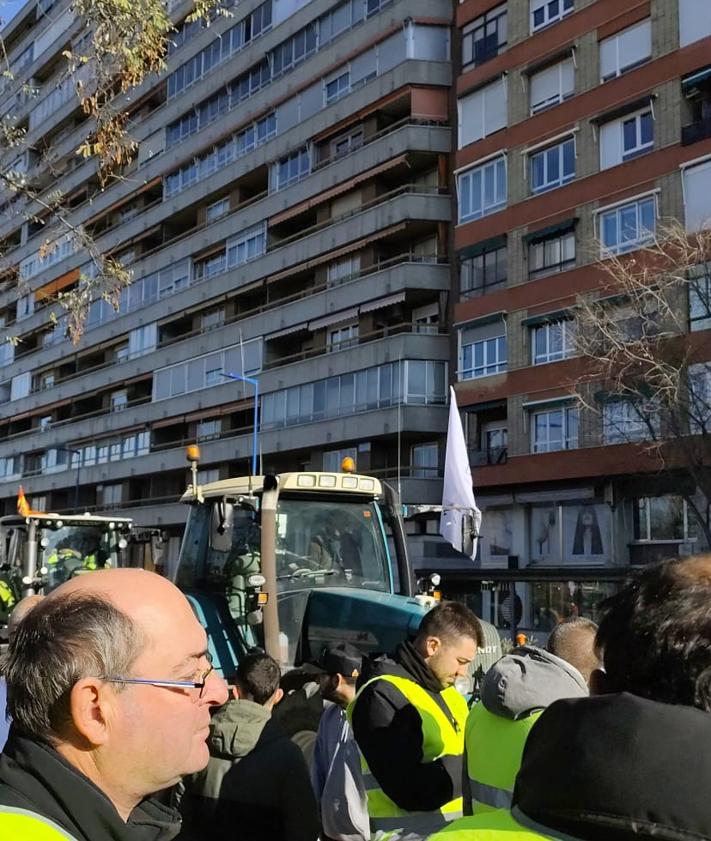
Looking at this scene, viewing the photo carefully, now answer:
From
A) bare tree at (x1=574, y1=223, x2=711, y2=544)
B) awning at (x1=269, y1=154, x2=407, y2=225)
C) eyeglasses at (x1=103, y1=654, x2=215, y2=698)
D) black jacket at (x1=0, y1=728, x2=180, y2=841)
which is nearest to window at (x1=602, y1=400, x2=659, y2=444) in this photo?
bare tree at (x1=574, y1=223, x2=711, y2=544)

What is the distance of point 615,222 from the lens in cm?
2962

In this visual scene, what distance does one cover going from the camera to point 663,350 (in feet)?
79.3

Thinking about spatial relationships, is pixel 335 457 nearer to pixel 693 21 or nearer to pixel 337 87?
pixel 337 87

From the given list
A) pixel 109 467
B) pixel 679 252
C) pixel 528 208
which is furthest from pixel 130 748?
pixel 109 467

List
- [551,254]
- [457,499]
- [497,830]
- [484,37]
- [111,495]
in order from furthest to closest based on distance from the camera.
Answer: [111,495], [484,37], [551,254], [457,499], [497,830]

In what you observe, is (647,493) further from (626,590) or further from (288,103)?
(626,590)

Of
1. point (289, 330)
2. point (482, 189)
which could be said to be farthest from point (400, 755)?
point (289, 330)

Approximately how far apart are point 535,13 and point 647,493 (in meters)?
16.5

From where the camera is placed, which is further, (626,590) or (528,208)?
(528,208)

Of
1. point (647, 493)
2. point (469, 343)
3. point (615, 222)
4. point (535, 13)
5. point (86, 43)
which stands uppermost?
point (535, 13)

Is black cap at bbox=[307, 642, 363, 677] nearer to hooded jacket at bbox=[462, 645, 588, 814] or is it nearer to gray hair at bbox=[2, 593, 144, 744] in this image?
hooded jacket at bbox=[462, 645, 588, 814]

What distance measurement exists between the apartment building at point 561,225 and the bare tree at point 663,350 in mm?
479

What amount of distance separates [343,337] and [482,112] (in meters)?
9.96

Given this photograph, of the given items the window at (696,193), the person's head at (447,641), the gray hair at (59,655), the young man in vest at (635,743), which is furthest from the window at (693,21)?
the gray hair at (59,655)
